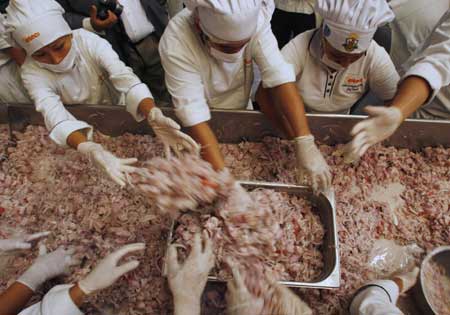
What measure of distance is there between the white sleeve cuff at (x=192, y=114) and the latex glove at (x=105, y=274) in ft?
2.45

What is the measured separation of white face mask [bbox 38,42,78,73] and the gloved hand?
4.38 feet

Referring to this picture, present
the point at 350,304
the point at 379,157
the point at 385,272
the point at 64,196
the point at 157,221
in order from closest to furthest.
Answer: the point at 350,304
the point at 385,272
the point at 157,221
the point at 64,196
the point at 379,157

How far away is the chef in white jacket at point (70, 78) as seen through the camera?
6.12ft

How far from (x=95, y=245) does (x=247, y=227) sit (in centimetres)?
84

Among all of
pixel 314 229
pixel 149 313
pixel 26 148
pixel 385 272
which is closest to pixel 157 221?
pixel 149 313

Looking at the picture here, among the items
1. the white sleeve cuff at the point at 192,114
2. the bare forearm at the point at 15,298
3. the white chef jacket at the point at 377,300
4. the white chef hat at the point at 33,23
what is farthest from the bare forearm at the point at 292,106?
the bare forearm at the point at 15,298

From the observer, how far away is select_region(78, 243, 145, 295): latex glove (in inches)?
66.9

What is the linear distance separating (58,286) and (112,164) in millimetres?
631

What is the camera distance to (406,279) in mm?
1829

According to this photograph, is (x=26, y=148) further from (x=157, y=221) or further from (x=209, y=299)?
(x=209, y=299)

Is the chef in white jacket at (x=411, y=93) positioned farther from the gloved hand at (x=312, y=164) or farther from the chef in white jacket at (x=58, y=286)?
the chef in white jacket at (x=58, y=286)

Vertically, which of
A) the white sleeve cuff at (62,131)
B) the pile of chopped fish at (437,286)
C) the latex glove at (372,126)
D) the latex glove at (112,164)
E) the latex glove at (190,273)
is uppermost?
the latex glove at (372,126)

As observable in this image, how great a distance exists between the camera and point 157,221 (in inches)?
82.0

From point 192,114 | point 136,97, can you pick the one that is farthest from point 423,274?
point 136,97
